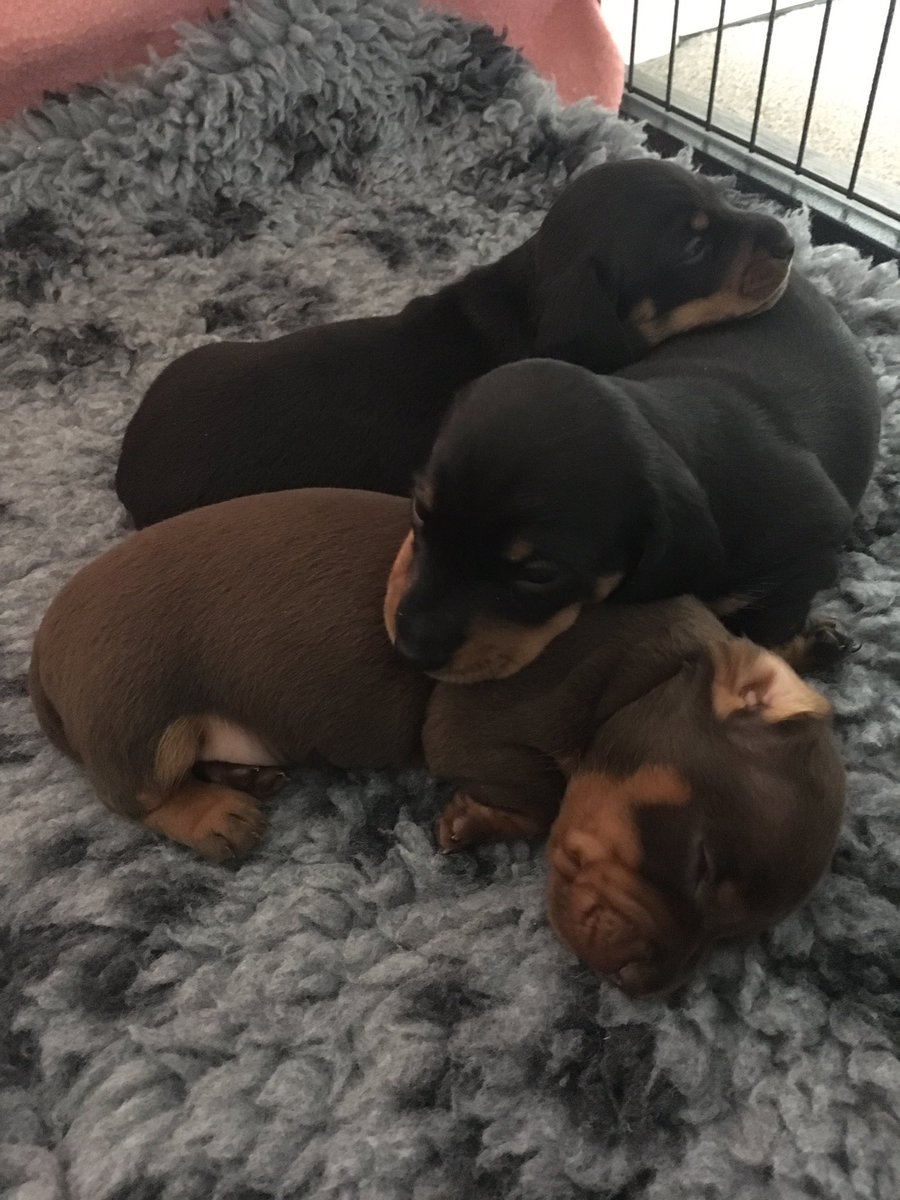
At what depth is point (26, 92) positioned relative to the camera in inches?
113

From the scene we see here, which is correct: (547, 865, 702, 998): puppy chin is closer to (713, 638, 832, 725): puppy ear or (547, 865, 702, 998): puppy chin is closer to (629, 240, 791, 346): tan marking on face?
(713, 638, 832, 725): puppy ear

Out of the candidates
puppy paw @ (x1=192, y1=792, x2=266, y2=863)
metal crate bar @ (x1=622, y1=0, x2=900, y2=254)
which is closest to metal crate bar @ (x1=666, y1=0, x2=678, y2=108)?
metal crate bar @ (x1=622, y1=0, x2=900, y2=254)

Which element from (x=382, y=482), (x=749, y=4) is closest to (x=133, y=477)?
(x=382, y=482)

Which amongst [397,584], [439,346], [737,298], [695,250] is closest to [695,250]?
[695,250]

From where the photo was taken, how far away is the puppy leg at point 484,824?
1.55 m

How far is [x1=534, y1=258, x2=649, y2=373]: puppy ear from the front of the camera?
77.1 inches

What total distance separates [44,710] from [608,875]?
85cm

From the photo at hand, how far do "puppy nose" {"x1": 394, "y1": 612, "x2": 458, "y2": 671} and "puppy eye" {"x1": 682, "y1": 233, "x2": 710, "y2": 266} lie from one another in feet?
3.25

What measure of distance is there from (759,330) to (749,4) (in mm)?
2211

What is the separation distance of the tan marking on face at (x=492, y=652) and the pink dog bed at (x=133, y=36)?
2.22 m

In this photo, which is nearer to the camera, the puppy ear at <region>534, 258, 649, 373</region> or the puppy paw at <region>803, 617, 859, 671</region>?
the puppy paw at <region>803, 617, 859, 671</region>

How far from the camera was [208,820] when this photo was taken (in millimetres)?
1554

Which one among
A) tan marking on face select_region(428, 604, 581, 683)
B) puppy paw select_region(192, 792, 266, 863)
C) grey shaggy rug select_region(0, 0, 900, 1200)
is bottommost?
grey shaggy rug select_region(0, 0, 900, 1200)

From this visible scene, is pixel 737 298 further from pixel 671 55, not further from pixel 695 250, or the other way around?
pixel 671 55
